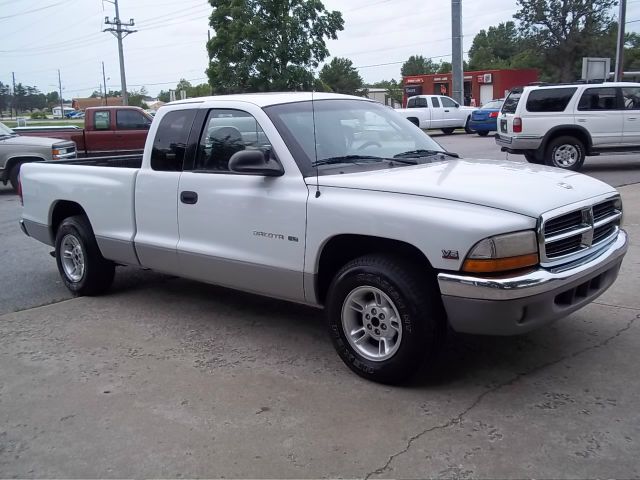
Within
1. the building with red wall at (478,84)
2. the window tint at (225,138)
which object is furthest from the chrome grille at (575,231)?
the building with red wall at (478,84)

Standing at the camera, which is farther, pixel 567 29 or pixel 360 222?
pixel 567 29

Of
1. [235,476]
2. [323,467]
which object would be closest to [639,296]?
[323,467]

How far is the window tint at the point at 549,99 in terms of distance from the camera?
46.7 ft

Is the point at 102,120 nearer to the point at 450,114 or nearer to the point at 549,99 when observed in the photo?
the point at 549,99

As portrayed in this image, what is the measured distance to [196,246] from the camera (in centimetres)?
503

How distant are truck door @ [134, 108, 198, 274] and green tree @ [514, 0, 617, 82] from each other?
5350cm

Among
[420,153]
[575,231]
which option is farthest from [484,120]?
[575,231]

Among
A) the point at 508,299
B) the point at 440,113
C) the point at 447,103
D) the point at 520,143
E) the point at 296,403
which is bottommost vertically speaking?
the point at 296,403

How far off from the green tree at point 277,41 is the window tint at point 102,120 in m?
16.0

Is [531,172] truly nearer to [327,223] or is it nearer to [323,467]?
[327,223]

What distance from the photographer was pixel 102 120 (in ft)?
59.7

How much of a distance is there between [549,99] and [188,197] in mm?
11468

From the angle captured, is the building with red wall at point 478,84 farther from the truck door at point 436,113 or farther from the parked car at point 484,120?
the parked car at point 484,120

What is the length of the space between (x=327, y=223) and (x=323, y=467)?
61.1 inches
